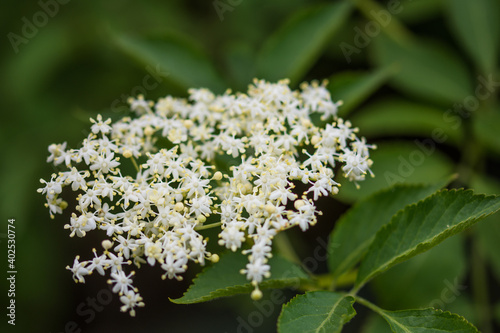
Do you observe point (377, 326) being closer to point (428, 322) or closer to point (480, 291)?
point (480, 291)

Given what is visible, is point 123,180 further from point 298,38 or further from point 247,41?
point 247,41

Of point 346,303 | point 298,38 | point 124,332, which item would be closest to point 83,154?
point 346,303

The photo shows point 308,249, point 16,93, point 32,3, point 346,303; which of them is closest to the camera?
point 346,303

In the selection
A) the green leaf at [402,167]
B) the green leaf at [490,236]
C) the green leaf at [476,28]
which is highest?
the green leaf at [476,28]

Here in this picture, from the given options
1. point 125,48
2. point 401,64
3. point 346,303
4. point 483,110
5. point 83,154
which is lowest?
point 346,303

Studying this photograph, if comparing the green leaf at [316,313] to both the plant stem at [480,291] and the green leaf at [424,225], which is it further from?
the plant stem at [480,291]

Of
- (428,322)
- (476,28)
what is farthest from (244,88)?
(476,28)

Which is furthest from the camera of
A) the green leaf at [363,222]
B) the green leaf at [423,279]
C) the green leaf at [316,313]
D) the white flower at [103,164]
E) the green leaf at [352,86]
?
the green leaf at [423,279]

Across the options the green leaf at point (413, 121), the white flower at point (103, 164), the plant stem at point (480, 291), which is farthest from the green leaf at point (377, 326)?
the white flower at point (103, 164)
